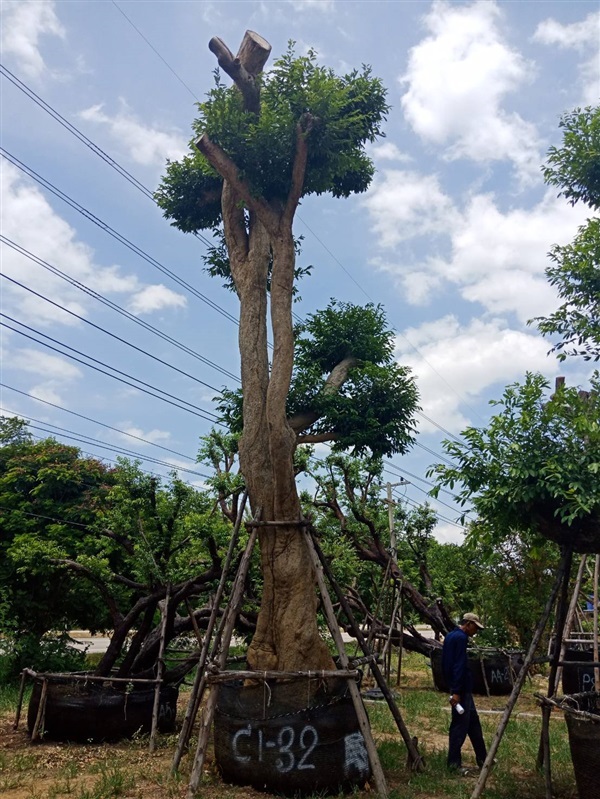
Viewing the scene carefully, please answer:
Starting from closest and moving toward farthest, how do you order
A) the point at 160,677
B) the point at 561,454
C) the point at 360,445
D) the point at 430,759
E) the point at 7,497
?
1. the point at 561,454
2. the point at 430,759
3. the point at 160,677
4. the point at 360,445
5. the point at 7,497

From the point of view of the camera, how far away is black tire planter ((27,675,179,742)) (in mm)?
9094

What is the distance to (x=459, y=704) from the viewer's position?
25.0ft

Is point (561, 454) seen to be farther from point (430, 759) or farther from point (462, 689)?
point (430, 759)

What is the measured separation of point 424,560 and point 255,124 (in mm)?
14016

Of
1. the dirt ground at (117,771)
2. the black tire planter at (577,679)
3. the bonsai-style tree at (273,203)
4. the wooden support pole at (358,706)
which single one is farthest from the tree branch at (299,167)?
the black tire planter at (577,679)

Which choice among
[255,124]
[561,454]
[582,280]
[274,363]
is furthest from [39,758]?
[582,280]

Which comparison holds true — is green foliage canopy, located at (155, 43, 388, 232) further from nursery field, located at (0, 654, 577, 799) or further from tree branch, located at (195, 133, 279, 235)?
nursery field, located at (0, 654, 577, 799)

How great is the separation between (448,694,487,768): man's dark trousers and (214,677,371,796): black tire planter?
56.9 inches

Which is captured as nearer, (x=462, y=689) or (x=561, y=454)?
(x=561, y=454)

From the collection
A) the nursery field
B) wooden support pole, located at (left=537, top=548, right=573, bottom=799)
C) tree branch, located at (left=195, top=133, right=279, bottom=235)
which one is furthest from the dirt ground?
tree branch, located at (left=195, top=133, right=279, bottom=235)

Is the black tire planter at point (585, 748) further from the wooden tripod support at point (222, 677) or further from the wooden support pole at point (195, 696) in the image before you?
the wooden support pole at point (195, 696)

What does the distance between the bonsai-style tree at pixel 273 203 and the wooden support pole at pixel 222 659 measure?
0.42m

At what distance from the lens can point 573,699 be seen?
697cm

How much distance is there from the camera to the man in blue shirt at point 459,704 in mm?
7660
